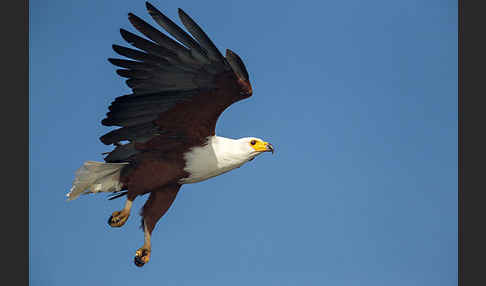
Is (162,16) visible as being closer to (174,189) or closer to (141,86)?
(141,86)

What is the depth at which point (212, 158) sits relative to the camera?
5734 mm

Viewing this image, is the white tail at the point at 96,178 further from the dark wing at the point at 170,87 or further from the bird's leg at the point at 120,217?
the bird's leg at the point at 120,217

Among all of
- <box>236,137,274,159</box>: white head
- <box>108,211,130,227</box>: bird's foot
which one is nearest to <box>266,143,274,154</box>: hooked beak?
<box>236,137,274,159</box>: white head

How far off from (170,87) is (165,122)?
0.38 meters

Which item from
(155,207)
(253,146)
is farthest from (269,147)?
(155,207)

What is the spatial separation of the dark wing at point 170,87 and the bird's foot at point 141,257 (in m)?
0.98

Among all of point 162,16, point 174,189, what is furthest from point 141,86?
point 174,189

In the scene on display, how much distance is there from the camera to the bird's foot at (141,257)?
564 cm

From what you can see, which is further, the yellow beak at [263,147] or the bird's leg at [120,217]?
the yellow beak at [263,147]

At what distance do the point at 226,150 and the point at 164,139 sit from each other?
2.13 ft

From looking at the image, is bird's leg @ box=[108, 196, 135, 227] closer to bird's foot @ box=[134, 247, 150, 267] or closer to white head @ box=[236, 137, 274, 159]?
bird's foot @ box=[134, 247, 150, 267]

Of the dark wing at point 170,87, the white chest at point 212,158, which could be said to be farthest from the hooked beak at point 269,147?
the dark wing at point 170,87

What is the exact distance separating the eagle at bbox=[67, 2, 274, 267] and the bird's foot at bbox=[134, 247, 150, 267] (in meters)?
0.01

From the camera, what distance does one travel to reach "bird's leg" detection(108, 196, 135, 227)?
568 cm
